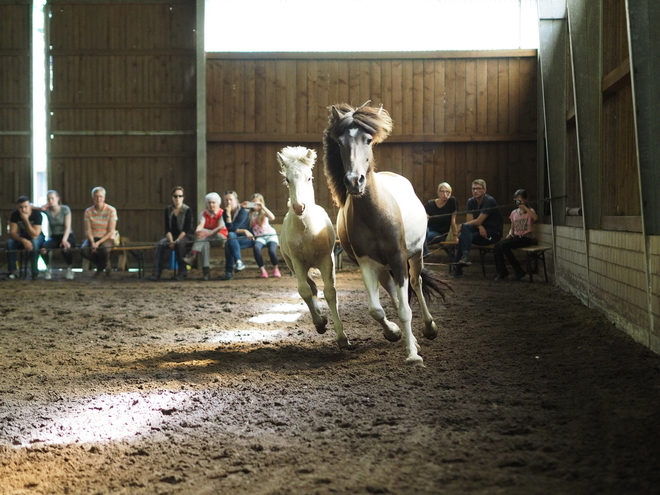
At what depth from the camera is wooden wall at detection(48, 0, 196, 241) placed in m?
13.5

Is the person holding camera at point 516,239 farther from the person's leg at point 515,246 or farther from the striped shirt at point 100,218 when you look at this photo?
the striped shirt at point 100,218

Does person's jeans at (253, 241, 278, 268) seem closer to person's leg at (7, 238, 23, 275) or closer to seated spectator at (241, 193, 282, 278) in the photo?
seated spectator at (241, 193, 282, 278)

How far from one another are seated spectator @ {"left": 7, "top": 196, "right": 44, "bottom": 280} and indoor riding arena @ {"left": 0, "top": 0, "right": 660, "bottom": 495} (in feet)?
0.95

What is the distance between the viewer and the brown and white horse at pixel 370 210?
4477 millimetres

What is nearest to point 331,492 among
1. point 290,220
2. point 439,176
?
point 290,220

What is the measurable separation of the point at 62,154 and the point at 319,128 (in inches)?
192

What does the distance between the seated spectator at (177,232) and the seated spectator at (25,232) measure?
1890mm

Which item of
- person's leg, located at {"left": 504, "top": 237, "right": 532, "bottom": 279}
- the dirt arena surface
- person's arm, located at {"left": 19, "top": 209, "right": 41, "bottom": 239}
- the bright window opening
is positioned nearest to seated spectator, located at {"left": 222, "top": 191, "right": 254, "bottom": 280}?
person's arm, located at {"left": 19, "top": 209, "right": 41, "bottom": 239}

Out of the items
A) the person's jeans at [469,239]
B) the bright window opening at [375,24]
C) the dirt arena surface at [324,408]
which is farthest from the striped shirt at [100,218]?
the person's jeans at [469,239]

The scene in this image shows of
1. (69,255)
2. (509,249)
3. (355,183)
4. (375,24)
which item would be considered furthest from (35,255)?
(355,183)

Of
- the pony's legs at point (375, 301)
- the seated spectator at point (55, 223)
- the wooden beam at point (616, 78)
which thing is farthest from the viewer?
the seated spectator at point (55, 223)

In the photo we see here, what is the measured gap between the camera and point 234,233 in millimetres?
11164

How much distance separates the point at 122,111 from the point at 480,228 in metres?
7.13

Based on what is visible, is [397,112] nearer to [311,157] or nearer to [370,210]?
[311,157]
